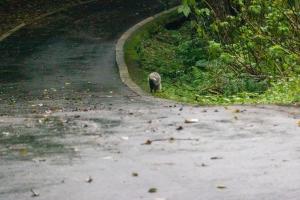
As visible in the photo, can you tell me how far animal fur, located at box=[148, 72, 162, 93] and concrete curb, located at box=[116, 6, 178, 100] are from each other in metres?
0.23

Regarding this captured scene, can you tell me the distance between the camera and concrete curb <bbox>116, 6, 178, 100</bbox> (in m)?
14.3

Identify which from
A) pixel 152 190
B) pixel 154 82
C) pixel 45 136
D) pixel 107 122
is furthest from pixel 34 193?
pixel 154 82

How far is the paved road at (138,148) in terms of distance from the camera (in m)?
6.02

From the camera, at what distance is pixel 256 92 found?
44.9 feet

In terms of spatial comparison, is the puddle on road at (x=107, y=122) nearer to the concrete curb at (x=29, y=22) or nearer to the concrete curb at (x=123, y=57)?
the concrete curb at (x=123, y=57)

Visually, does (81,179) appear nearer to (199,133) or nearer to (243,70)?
(199,133)

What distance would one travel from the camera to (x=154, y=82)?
1389 cm

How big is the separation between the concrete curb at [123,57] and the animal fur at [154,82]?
0.23 m

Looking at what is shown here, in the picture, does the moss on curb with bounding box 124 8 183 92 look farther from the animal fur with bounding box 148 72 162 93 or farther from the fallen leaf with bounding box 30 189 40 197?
the fallen leaf with bounding box 30 189 40 197

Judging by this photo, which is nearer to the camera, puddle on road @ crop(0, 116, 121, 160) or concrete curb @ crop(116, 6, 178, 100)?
puddle on road @ crop(0, 116, 121, 160)

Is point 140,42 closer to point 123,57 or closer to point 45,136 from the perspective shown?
point 123,57

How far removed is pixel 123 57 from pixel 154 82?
4.71m

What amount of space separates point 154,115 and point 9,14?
664 inches

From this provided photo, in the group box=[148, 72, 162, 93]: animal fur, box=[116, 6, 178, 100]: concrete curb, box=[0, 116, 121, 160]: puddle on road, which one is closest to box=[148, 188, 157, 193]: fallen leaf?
box=[0, 116, 121, 160]: puddle on road
